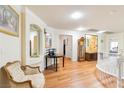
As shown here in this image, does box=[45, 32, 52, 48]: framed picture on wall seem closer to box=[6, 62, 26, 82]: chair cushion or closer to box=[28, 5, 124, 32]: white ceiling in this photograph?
box=[28, 5, 124, 32]: white ceiling

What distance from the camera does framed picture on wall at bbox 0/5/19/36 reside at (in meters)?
2.48

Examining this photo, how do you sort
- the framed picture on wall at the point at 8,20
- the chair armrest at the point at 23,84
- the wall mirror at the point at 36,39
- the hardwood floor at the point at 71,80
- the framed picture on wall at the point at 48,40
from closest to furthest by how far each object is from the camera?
the chair armrest at the point at 23,84, the framed picture on wall at the point at 8,20, the hardwood floor at the point at 71,80, the wall mirror at the point at 36,39, the framed picture on wall at the point at 48,40

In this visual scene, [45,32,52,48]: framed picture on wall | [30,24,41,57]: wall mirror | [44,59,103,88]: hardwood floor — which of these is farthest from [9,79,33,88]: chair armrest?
[45,32,52,48]: framed picture on wall

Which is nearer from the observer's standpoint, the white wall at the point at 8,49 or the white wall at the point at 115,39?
the white wall at the point at 8,49

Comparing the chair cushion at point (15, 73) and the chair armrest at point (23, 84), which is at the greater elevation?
the chair cushion at point (15, 73)

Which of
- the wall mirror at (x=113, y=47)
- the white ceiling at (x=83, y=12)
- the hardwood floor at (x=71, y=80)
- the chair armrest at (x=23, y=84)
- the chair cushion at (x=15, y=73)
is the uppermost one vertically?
the white ceiling at (x=83, y=12)

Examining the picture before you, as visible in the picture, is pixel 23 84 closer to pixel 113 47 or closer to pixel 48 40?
pixel 48 40

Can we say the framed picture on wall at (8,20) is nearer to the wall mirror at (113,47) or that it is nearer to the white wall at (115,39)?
the white wall at (115,39)

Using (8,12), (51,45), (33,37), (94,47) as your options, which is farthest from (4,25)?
(94,47)

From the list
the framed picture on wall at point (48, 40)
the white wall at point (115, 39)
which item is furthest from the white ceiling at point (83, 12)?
the white wall at point (115, 39)

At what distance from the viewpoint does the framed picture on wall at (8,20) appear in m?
2.48

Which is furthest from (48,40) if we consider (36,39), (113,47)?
(113,47)

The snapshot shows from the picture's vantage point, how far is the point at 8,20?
2797 mm

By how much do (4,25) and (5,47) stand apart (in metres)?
0.41
